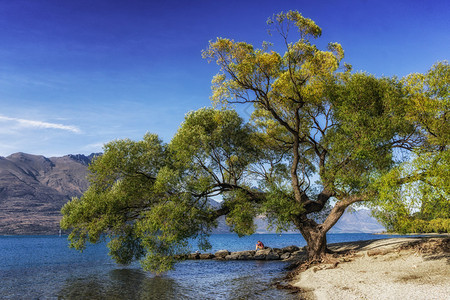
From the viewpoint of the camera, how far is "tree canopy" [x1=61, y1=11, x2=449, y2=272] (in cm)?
2742

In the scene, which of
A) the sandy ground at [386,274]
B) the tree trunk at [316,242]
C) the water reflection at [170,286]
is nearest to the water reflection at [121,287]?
the water reflection at [170,286]

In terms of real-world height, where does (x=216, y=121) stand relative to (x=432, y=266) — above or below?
above

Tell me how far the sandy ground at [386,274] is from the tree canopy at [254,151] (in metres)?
4.18

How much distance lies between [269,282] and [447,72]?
80.9 ft

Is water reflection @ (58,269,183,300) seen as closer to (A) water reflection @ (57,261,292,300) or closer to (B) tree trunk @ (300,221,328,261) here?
(A) water reflection @ (57,261,292,300)

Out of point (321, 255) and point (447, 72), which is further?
point (321, 255)

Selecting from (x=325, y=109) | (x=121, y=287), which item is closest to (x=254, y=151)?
(x=325, y=109)

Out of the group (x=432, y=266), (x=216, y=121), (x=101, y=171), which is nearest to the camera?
(x=432, y=266)

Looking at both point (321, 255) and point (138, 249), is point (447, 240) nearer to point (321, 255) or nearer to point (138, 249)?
point (321, 255)

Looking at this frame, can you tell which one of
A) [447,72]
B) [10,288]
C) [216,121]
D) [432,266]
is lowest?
[10,288]

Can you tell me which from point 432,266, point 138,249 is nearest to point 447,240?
point 432,266

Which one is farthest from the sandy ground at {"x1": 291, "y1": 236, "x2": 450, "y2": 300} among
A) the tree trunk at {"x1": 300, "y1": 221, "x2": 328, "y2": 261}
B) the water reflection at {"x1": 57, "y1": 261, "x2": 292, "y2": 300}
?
the water reflection at {"x1": 57, "y1": 261, "x2": 292, "y2": 300}

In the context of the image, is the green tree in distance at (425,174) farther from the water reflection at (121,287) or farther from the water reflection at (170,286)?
the water reflection at (121,287)

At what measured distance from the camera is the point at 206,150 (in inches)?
1199
